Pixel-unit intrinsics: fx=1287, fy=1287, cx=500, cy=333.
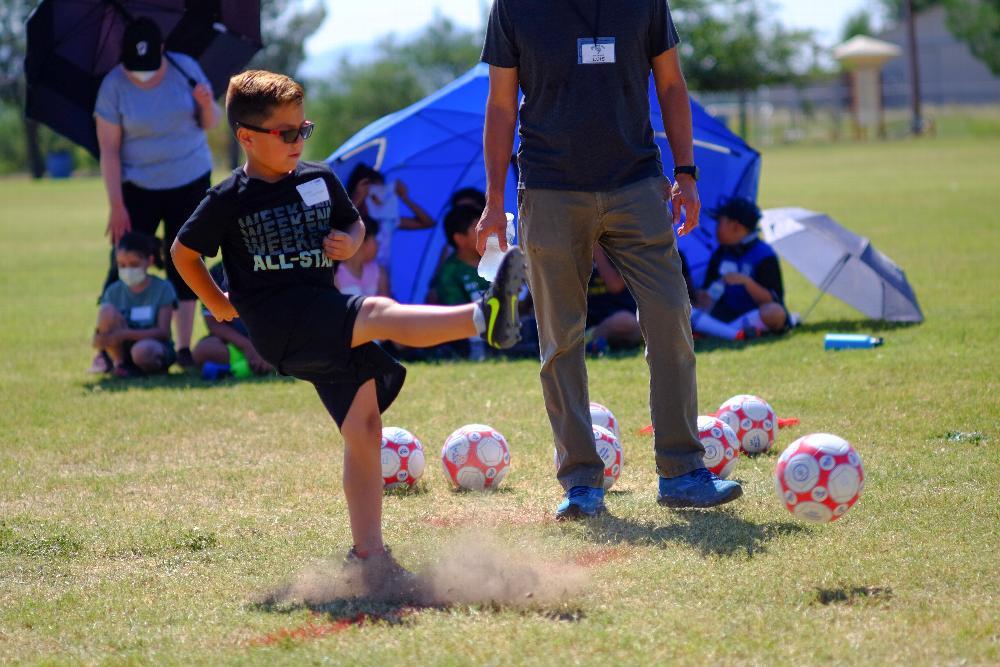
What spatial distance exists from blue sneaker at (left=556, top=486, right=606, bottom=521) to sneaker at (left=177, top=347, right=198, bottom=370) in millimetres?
4866

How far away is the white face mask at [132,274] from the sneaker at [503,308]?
5.55 metres

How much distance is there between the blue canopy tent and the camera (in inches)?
406

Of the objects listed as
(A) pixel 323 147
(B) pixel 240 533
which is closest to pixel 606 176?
(B) pixel 240 533

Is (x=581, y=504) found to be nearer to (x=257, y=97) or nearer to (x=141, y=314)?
(x=257, y=97)

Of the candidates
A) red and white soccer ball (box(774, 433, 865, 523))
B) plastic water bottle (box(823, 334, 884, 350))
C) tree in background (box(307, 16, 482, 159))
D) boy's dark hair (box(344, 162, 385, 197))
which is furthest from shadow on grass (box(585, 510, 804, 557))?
tree in background (box(307, 16, 482, 159))

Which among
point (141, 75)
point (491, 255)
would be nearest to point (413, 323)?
point (491, 255)

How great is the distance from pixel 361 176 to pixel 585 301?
17.6 feet

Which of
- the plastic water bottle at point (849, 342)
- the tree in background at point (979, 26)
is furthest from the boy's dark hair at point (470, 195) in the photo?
the tree in background at point (979, 26)

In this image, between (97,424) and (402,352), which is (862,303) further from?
(97,424)

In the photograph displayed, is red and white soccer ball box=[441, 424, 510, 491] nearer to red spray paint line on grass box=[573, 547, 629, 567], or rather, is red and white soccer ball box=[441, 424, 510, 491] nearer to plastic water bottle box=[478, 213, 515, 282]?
plastic water bottle box=[478, 213, 515, 282]

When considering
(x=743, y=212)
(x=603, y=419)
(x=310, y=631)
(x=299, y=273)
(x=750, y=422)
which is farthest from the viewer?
(x=743, y=212)

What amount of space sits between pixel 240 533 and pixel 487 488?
1122 mm

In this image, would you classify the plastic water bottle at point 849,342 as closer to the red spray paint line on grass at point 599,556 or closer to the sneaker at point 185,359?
the sneaker at point 185,359

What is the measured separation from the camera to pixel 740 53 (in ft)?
191
